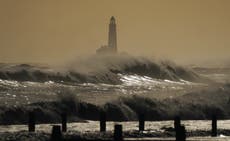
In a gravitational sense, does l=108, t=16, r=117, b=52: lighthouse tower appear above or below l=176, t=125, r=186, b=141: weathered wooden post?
above

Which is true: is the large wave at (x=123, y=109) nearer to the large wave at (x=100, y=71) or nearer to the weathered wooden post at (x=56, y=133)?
the weathered wooden post at (x=56, y=133)

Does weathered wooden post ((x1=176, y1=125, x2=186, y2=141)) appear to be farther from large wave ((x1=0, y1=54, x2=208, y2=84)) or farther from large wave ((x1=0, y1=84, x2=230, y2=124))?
large wave ((x1=0, y1=54, x2=208, y2=84))

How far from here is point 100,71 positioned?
77.9 meters

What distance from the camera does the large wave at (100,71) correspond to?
69.6 meters

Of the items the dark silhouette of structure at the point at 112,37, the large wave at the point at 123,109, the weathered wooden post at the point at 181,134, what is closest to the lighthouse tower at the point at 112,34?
the dark silhouette of structure at the point at 112,37

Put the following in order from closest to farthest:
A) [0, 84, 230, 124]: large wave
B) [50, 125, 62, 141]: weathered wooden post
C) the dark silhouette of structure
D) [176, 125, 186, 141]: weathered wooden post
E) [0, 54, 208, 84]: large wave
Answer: [50, 125, 62, 141]: weathered wooden post
[176, 125, 186, 141]: weathered wooden post
[0, 84, 230, 124]: large wave
[0, 54, 208, 84]: large wave
the dark silhouette of structure

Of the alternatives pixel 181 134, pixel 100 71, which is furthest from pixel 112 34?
pixel 181 134

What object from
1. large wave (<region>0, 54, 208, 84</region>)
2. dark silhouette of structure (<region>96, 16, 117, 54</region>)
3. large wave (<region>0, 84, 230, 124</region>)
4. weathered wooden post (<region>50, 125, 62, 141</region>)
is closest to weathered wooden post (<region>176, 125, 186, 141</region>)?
weathered wooden post (<region>50, 125, 62, 141</region>)

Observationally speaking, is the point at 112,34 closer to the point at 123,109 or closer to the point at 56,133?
the point at 123,109

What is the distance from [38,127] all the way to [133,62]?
161ft

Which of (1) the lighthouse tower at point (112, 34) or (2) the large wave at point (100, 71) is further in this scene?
(1) the lighthouse tower at point (112, 34)

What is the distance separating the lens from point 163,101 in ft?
164

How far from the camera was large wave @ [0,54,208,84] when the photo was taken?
69.6 meters

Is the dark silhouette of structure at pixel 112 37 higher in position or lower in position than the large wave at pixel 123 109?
higher
